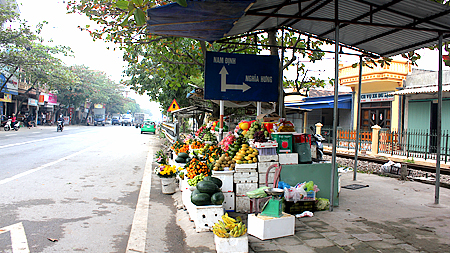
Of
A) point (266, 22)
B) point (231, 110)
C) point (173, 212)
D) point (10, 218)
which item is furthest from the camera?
point (231, 110)

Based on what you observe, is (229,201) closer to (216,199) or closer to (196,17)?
(216,199)

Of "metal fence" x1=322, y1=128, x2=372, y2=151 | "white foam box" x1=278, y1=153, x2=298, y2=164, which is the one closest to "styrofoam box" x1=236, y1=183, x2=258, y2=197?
"white foam box" x1=278, y1=153, x2=298, y2=164

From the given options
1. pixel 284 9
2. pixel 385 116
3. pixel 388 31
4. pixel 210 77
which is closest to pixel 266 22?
pixel 284 9

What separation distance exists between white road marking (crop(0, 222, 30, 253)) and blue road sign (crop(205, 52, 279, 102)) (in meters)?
4.16

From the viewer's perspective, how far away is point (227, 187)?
219 inches

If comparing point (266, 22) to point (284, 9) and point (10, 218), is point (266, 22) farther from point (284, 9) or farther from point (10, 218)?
point (10, 218)

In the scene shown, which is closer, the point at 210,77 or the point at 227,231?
the point at 227,231

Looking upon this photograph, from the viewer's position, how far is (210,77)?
22.5ft

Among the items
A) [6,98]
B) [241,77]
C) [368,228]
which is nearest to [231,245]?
[368,228]

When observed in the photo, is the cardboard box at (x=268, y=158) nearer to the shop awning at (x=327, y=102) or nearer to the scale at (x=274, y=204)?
the scale at (x=274, y=204)

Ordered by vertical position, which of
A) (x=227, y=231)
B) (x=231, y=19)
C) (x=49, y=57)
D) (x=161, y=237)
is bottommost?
(x=161, y=237)

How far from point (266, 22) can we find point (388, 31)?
264cm

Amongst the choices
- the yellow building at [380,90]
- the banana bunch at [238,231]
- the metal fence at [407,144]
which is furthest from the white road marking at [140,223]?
the yellow building at [380,90]

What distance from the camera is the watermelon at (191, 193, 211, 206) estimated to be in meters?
4.66
